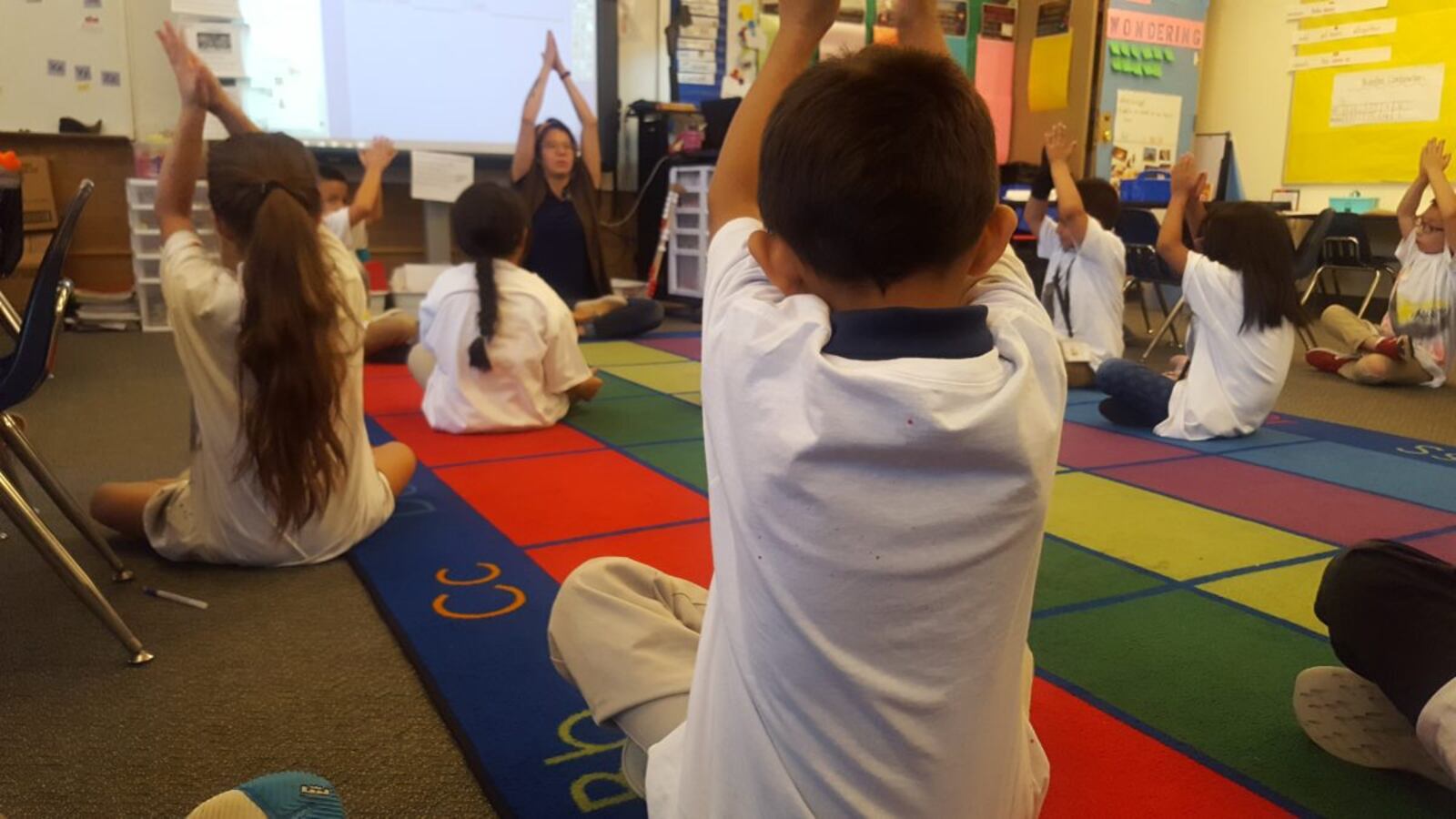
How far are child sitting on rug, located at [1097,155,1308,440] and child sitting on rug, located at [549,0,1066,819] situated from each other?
2620mm

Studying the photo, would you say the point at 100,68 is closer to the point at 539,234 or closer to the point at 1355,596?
the point at 539,234

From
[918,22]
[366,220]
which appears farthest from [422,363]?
[918,22]

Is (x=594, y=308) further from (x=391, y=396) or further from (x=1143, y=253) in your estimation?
(x=1143, y=253)

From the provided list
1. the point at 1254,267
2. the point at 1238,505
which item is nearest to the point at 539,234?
the point at 1254,267

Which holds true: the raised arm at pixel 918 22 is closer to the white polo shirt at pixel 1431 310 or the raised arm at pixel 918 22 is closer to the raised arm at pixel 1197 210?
the raised arm at pixel 1197 210

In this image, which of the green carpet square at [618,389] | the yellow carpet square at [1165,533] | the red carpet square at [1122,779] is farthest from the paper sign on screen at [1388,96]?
the red carpet square at [1122,779]

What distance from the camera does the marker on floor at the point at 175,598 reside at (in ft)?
5.66

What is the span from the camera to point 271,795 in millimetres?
950

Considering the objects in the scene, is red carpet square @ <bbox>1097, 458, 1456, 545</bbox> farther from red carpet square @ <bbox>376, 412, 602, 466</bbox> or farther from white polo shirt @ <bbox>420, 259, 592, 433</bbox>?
white polo shirt @ <bbox>420, 259, 592, 433</bbox>

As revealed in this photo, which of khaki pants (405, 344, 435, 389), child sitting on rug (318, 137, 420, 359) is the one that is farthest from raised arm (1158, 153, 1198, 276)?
child sitting on rug (318, 137, 420, 359)

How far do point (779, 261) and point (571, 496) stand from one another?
1683 millimetres

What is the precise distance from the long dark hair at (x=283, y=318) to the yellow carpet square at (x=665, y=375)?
1.91 meters

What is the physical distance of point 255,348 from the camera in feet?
5.74

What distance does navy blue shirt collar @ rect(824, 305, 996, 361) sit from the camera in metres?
0.69
